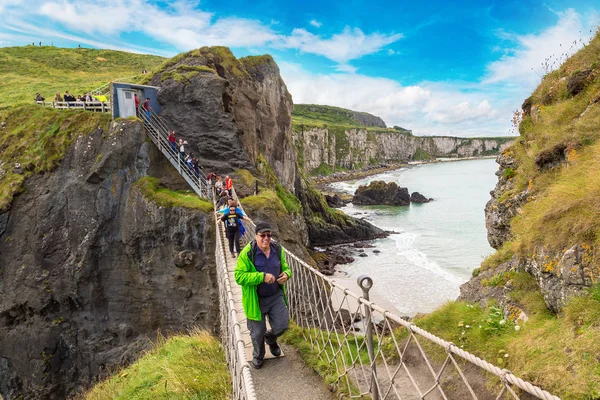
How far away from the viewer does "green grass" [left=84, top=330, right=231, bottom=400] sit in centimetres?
574

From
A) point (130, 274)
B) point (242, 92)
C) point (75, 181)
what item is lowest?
point (130, 274)

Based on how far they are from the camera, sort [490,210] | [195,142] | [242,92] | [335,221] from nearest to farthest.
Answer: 1. [490,210]
2. [195,142]
3. [242,92]
4. [335,221]

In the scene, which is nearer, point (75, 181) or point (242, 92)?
point (75, 181)

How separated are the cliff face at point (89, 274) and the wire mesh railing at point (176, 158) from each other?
1.86 meters

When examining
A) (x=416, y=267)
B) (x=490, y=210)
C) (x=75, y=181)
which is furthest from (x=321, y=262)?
(x=490, y=210)

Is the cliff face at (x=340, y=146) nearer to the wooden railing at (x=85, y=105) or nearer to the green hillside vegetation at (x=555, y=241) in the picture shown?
the wooden railing at (x=85, y=105)

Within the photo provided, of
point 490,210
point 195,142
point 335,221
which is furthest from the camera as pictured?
point 335,221

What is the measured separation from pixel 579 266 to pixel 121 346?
18265 mm

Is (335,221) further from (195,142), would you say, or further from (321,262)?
(195,142)

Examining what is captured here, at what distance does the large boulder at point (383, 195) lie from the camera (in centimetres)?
6956

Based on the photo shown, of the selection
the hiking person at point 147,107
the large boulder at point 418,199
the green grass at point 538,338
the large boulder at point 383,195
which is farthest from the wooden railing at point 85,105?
the large boulder at point 418,199

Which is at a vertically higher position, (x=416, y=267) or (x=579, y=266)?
(x=579, y=266)

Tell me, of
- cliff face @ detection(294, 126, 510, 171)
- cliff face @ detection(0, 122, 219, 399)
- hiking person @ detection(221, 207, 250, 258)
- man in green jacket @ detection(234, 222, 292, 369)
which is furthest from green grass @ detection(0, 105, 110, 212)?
cliff face @ detection(294, 126, 510, 171)

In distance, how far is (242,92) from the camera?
27.7 m
